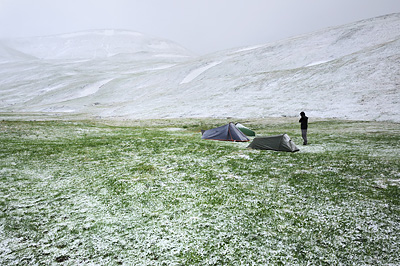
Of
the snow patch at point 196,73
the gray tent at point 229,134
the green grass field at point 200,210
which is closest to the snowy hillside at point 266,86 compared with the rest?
the snow patch at point 196,73

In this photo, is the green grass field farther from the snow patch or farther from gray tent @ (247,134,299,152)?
the snow patch

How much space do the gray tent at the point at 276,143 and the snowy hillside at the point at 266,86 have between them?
33.9 m

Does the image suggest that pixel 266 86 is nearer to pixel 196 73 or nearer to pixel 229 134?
pixel 196 73

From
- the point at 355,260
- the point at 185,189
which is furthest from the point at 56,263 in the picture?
the point at 355,260

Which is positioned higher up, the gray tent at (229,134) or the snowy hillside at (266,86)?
the snowy hillside at (266,86)

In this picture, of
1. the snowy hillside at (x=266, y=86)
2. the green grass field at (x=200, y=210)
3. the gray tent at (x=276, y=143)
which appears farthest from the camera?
the snowy hillside at (x=266, y=86)

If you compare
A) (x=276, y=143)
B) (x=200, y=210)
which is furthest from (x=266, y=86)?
(x=200, y=210)

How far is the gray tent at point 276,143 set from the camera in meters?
20.8

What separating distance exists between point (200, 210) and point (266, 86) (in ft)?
258

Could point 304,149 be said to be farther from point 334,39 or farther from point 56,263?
point 334,39

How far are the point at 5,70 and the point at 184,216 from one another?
25937 cm

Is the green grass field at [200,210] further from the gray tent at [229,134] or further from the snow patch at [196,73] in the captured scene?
the snow patch at [196,73]

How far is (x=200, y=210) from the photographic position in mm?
10352

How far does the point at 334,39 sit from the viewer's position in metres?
104
